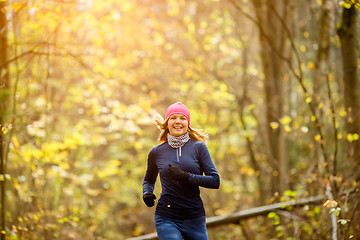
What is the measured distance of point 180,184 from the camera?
12.9 feet

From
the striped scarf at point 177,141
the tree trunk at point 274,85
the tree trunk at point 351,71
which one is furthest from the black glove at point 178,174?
the tree trunk at point 274,85

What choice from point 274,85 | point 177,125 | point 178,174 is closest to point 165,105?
point 274,85

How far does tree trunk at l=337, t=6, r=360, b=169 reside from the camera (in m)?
6.40

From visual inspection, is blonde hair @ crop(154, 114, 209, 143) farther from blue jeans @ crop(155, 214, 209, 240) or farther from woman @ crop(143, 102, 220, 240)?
blue jeans @ crop(155, 214, 209, 240)

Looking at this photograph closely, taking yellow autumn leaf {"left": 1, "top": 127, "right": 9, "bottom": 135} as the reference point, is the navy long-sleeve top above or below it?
below

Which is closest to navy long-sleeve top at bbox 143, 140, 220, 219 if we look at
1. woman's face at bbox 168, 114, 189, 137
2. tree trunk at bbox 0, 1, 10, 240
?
woman's face at bbox 168, 114, 189, 137

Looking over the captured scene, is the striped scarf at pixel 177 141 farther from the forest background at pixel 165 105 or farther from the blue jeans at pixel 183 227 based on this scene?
the forest background at pixel 165 105

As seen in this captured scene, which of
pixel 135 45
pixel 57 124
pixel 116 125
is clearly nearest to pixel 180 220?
pixel 116 125

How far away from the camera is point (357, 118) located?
645 centimetres

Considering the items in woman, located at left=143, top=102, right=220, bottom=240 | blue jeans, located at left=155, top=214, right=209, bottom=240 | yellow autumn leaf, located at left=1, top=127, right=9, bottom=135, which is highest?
yellow autumn leaf, located at left=1, top=127, right=9, bottom=135

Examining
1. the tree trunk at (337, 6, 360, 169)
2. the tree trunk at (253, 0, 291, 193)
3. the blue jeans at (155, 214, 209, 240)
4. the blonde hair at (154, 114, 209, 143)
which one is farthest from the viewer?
the tree trunk at (253, 0, 291, 193)

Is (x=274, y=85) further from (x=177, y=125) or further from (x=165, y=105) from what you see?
(x=177, y=125)

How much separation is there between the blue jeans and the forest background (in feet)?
7.35

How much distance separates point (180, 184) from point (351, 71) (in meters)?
3.74
